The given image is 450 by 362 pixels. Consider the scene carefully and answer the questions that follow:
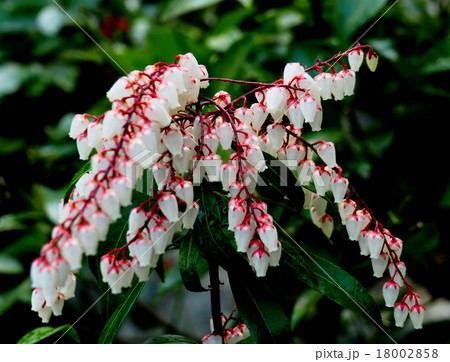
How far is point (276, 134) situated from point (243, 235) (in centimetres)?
19

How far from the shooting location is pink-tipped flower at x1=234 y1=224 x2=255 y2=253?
0.82m

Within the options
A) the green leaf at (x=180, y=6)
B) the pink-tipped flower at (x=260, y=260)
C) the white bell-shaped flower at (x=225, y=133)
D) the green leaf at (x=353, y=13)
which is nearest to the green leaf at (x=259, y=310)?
the pink-tipped flower at (x=260, y=260)

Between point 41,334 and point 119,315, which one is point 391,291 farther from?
point 41,334

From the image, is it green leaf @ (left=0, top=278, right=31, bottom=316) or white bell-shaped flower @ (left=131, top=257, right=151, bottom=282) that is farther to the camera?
green leaf @ (left=0, top=278, right=31, bottom=316)

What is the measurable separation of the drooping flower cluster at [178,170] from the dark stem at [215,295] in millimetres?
114

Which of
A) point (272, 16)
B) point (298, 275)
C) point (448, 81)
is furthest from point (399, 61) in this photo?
point (298, 275)

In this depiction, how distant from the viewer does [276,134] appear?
2.94ft

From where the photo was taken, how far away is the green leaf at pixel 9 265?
193 centimetres

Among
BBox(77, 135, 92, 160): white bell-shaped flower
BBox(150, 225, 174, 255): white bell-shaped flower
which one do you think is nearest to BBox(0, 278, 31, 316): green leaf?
BBox(77, 135, 92, 160): white bell-shaped flower

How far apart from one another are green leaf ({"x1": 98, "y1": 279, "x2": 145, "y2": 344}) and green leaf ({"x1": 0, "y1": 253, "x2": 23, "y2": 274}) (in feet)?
3.65

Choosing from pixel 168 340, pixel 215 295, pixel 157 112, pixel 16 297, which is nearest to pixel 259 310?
pixel 215 295

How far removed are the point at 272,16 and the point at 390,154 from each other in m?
0.63

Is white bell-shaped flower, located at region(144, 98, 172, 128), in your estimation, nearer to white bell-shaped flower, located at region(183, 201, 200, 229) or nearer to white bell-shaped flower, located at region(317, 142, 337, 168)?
white bell-shaped flower, located at region(183, 201, 200, 229)

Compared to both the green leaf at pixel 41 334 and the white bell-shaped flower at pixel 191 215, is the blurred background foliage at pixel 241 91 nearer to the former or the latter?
the green leaf at pixel 41 334
